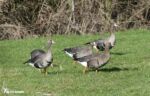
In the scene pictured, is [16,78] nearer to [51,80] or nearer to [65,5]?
[51,80]

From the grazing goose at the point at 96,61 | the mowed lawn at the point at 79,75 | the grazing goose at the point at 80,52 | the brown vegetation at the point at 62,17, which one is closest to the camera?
the mowed lawn at the point at 79,75

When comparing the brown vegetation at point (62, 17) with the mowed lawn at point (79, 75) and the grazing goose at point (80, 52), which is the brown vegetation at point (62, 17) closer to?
the mowed lawn at point (79, 75)

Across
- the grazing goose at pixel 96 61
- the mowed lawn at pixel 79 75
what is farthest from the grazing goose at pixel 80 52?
the grazing goose at pixel 96 61

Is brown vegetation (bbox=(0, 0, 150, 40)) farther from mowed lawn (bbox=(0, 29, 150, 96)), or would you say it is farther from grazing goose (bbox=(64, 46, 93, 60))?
grazing goose (bbox=(64, 46, 93, 60))

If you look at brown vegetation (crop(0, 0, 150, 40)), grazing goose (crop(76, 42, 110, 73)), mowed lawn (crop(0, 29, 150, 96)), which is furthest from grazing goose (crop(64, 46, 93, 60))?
brown vegetation (crop(0, 0, 150, 40))

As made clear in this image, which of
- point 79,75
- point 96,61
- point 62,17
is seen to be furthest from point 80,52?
point 62,17

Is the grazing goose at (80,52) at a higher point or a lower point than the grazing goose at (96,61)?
lower

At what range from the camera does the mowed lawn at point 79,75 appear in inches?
477

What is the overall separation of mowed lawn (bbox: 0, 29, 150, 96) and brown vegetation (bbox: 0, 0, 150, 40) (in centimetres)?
550

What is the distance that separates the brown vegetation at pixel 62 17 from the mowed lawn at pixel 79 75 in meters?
5.50

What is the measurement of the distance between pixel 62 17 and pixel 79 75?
1227 centimetres

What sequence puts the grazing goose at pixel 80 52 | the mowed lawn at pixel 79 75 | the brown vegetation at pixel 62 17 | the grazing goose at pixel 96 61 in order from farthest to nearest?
1. the brown vegetation at pixel 62 17
2. the grazing goose at pixel 80 52
3. the grazing goose at pixel 96 61
4. the mowed lawn at pixel 79 75

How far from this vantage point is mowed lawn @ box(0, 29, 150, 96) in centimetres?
1212

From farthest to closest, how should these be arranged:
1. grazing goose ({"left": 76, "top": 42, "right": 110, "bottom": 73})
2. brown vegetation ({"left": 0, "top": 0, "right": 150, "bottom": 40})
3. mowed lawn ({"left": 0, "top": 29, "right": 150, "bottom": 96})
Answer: brown vegetation ({"left": 0, "top": 0, "right": 150, "bottom": 40}) → grazing goose ({"left": 76, "top": 42, "right": 110, "bottom": 73}) → mowed lawn ({"left": 0, "top": 29, "right": 150, "bottom": 96})
